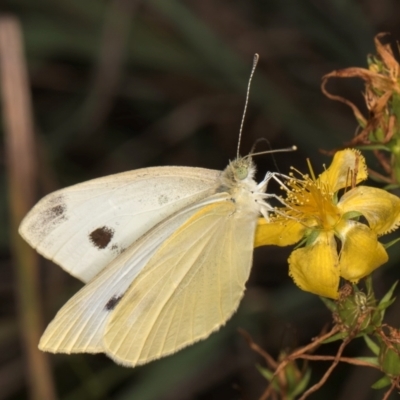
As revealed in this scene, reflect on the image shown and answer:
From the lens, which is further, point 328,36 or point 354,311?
point 328,36

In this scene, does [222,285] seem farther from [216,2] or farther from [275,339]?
[216,2]

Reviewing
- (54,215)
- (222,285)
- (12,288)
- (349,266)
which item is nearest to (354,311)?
(349,266)

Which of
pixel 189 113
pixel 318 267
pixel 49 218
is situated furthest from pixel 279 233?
pixel 189 113

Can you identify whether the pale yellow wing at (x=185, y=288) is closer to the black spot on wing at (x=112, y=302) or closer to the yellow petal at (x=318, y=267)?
the black spot on wing at (x=112, y=302)

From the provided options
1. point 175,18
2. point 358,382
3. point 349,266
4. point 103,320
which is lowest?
point 358,382

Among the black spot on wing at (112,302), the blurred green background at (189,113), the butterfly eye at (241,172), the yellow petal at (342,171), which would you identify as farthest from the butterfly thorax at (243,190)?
the blurred green background at (189,113)

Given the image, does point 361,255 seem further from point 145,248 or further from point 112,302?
point 112,302

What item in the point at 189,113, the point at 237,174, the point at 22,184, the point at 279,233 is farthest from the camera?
the point at 189,113
